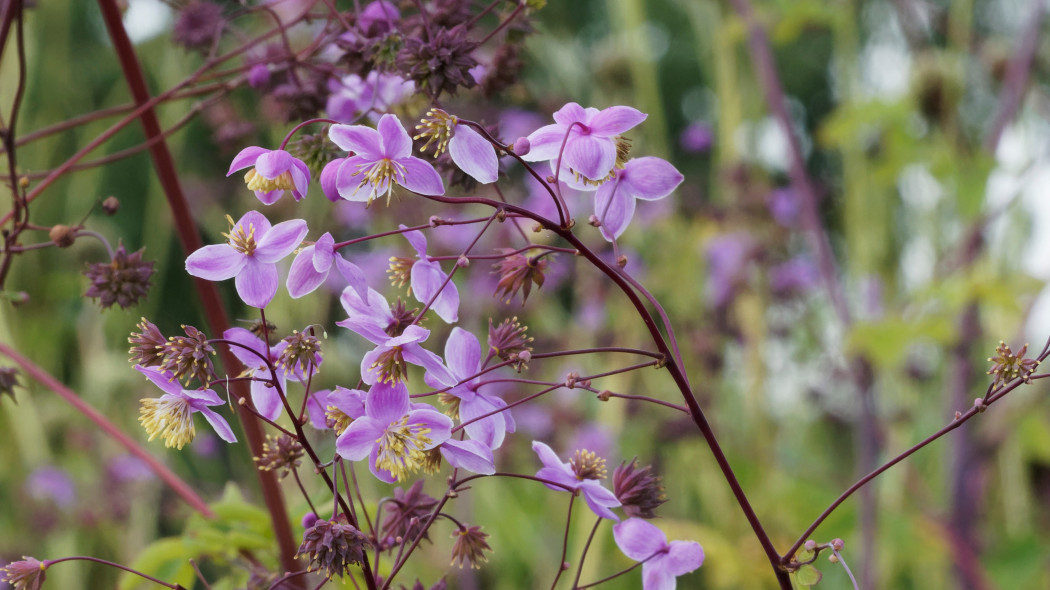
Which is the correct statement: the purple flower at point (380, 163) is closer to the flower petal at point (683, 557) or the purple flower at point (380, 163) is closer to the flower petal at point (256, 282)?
the flower petal at point (256, 282)

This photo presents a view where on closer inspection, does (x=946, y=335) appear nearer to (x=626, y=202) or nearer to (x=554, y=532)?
(x=626, y=202)

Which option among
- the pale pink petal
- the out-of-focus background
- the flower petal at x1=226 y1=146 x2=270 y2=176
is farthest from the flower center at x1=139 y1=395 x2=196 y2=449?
the out-of-focus background

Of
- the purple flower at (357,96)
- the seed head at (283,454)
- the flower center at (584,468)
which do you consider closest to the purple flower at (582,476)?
the flower center at (584,468)

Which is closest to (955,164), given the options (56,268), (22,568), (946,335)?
(946,335)

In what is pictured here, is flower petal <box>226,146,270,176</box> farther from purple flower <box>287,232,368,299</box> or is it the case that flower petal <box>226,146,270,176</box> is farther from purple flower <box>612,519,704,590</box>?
purple flower <box>612,519,704,590</box>

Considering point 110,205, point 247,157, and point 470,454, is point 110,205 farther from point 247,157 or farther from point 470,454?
point 470,454
